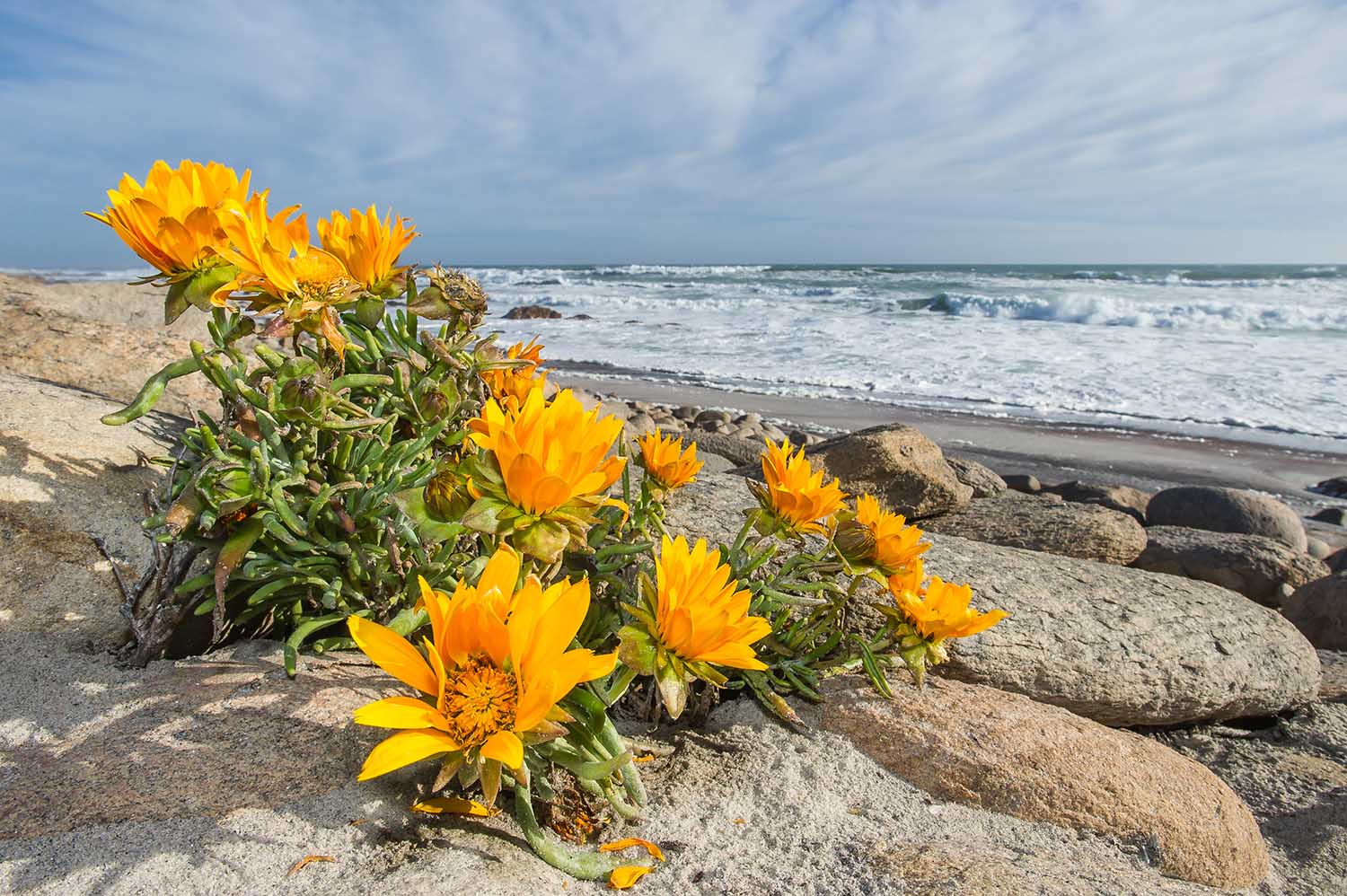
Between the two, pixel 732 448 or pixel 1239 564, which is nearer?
pixel 1239 564

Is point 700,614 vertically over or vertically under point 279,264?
under

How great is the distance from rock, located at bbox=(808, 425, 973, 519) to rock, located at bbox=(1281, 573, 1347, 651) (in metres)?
1.46

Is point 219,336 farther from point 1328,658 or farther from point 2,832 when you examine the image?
point 1328,658

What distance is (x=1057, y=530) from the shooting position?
361cm

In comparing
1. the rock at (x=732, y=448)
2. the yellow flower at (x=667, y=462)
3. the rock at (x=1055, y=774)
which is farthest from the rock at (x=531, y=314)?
the rock at (x=1055, y=774)

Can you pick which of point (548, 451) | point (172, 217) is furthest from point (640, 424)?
point (548, 451)

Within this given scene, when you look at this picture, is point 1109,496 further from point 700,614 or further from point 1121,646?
point 700,614

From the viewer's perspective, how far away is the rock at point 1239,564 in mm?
3971

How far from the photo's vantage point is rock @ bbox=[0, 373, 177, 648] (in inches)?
66.8

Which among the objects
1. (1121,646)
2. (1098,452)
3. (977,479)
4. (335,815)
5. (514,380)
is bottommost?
(1098,452)

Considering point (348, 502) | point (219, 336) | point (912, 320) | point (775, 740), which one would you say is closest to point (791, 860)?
point (775, 740)

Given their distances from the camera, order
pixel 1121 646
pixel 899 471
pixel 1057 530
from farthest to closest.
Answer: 1. pixel 899 471
2. pixel 1057 530
3. pixel 1121 646

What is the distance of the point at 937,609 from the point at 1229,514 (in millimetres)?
4470


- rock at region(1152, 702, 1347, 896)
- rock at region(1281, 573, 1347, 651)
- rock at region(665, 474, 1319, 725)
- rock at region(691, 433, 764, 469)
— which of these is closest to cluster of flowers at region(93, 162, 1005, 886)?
rock at region(665, 474, 1319, 725)
